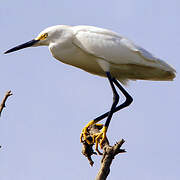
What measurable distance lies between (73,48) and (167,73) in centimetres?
163

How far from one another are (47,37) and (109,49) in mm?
1058

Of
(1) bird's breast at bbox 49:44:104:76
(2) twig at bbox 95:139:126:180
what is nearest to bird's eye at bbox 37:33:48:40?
(1) bird's breast at bbox 49:44:104:76

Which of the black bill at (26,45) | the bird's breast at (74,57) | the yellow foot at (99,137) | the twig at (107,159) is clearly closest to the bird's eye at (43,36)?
the black bill at (26,45)

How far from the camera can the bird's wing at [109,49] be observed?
28.0 feet

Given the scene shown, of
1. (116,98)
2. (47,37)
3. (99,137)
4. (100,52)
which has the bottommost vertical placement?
(99,137)

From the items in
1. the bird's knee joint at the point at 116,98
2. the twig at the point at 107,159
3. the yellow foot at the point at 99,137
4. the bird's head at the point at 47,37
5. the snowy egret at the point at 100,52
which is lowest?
the twig at the point at 107,159

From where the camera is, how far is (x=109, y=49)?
861 centimetres

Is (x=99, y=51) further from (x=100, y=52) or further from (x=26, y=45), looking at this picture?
(x=26, y=45)

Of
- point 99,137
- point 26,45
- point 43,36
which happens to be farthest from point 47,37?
point 99,137

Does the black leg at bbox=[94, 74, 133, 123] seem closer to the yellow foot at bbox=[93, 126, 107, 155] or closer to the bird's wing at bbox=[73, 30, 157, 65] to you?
the bird's wing at bbox=[73, 30, 157, 65]

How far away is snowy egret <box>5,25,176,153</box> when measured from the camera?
8.59 m

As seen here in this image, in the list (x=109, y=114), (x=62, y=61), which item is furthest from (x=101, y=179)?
(x=62, y=61)

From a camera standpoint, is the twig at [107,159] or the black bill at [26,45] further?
the black bill at [26,45]

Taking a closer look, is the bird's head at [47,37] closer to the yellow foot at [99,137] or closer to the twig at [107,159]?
the yellow foot at [99,137]
